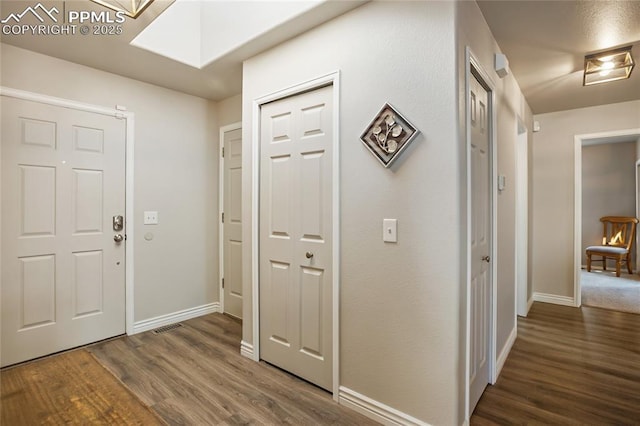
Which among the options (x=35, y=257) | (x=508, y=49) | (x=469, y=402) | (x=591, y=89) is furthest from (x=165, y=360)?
(x=591, y=89)

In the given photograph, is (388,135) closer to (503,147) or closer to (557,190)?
(503,147)

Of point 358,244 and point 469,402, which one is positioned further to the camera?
point 358,244

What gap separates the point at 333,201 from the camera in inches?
82.0

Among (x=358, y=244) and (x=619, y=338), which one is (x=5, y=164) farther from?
(x=619, y=338)

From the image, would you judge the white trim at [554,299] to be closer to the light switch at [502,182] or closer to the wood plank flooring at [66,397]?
the light switch at [502,182]

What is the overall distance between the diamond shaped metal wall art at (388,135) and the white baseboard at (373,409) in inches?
54.8

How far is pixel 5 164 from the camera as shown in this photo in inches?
96.0

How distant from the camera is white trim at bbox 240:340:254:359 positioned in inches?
104

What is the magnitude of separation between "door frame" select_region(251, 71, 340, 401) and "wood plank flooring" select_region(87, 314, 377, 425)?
192 millimetres

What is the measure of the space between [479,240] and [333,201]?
980 mm

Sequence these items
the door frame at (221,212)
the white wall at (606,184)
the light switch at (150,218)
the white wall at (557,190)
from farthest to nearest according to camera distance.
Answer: the white wall at (606,184)
the white wall at (557,190)
the door frame at (221,212)
the light switch at (150,218)

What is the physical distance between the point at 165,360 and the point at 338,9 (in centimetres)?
288

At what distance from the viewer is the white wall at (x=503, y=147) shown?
1895 millimetres

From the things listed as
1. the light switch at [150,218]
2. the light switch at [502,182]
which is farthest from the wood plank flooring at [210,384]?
the light switch at [502,182]
